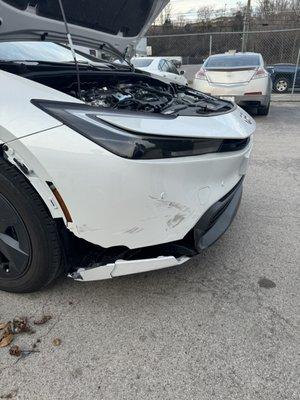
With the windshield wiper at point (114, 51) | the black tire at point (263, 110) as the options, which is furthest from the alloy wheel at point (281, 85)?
the windshield wiper at point (114, 51)

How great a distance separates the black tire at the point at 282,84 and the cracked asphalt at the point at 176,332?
13.3 meters

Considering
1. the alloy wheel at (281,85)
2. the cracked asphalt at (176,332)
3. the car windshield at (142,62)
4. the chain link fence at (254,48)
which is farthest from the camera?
the alloy wheel at (281,85)

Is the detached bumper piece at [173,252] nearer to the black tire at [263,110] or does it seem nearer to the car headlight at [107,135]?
the car headlight at [107,135]

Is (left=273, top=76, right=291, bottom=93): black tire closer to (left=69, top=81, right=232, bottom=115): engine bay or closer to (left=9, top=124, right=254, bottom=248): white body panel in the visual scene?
(left=69, top=81, right=232, bottom=115): engine bay

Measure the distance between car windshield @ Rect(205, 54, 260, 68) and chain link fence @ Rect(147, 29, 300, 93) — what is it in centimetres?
439

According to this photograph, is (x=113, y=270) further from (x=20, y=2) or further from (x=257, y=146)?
(x=257, y=146)

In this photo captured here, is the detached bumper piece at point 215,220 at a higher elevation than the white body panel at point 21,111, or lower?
lower

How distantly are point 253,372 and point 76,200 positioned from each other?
1.18 meters

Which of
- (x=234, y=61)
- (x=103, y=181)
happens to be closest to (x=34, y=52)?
(x=103, y=181)

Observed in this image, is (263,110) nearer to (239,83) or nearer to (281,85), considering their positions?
(239,83)

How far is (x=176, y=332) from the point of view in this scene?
2.12 m

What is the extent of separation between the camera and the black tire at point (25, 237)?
6.61 feet

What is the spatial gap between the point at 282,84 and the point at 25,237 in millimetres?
14825

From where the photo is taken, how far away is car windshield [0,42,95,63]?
3.13m
